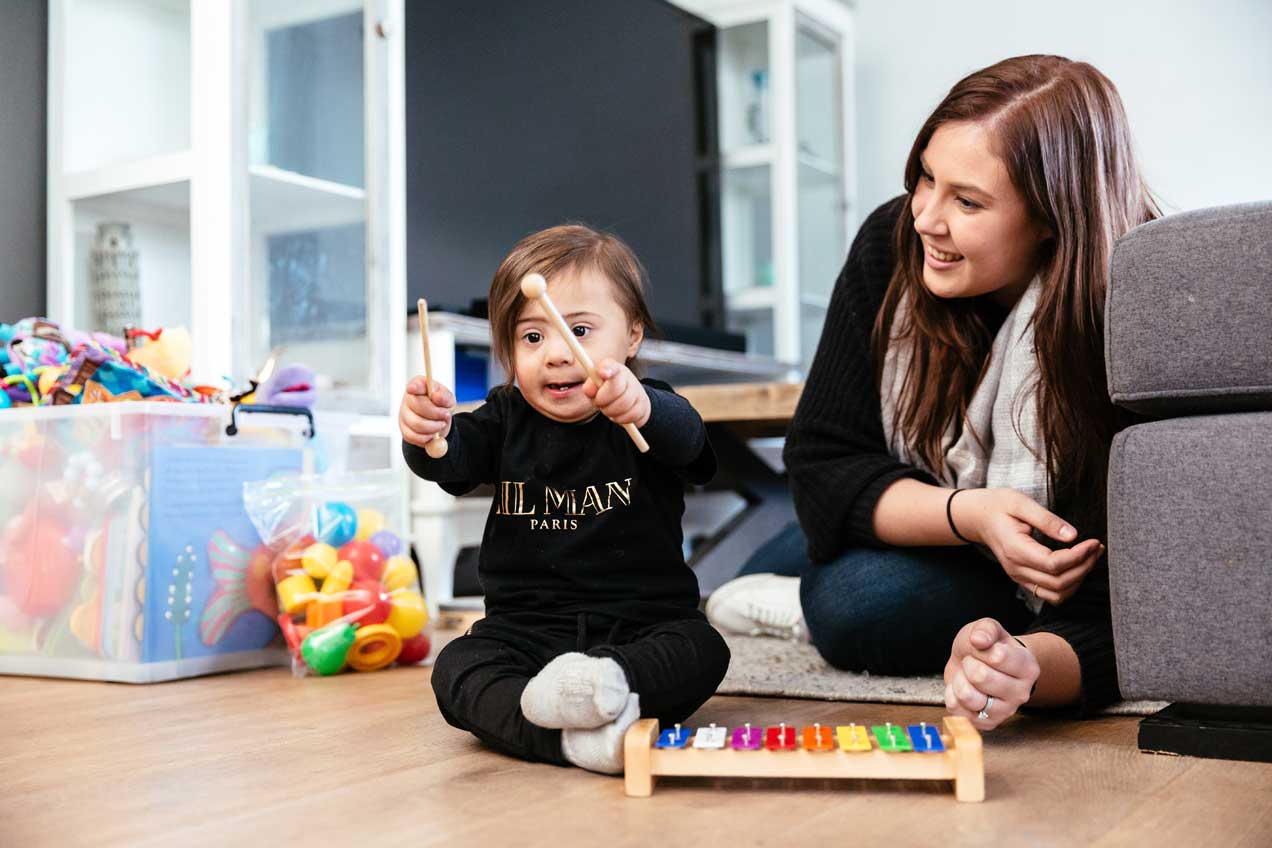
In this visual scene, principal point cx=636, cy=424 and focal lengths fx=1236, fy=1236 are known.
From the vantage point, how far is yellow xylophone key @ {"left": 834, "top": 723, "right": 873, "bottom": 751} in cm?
85

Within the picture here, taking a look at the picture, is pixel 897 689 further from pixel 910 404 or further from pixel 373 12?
pixel 373 12

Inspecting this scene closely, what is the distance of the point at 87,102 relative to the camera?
209 centimetres

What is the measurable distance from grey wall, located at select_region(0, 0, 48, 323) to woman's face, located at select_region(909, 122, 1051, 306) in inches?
60.1

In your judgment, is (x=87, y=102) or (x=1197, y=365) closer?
(x=1197, y=365)

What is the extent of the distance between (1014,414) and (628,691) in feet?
1.70

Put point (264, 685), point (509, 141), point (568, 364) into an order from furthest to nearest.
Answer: point (509, 141)
point (264, 685)
point (568, 364)

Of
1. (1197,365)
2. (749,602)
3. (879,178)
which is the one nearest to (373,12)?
(749,602)

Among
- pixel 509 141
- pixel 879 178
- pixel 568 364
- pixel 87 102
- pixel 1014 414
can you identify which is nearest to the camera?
pixel 568 364

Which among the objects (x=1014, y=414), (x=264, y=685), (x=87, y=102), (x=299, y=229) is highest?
(x=87, y=102)

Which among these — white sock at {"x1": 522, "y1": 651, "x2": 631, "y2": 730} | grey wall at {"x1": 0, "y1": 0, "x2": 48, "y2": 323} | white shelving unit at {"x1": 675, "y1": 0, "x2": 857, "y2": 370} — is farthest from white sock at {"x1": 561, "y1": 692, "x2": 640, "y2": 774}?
white shelving unit at {"x1": 675, "y1": 0, "x2": 857, "y2": 370}

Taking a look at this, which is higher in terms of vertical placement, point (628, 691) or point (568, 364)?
point (568, 364)

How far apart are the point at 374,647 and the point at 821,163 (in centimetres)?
239

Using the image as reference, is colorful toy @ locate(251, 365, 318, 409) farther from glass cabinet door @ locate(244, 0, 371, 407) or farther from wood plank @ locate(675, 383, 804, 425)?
wood plank @ locate(675, 383, 804, 425)

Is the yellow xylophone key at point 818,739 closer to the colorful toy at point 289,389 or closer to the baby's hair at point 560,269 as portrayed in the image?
the baby's hair at point 560,269
